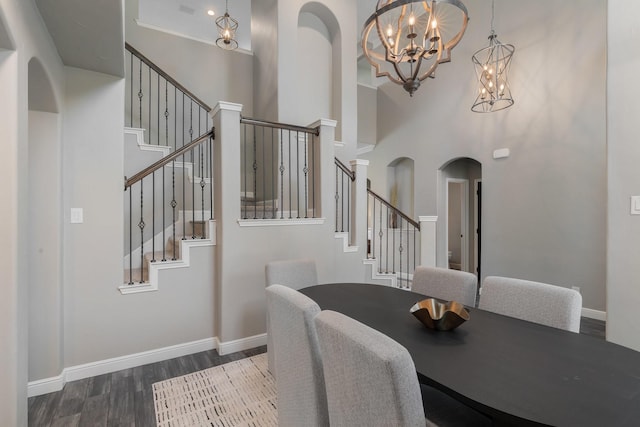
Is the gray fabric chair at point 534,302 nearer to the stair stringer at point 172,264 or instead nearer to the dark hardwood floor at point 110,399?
the dark hardwood floor at point 110,399

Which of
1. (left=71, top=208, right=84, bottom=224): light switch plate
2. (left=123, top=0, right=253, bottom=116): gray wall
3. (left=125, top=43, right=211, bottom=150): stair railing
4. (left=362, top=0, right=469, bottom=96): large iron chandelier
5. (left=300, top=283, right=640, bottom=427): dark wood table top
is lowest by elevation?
(left=300, top=283, right=640, bottom=427): dark wood table top

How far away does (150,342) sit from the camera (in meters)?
2.64

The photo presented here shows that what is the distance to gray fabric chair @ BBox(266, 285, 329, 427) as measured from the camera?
1.22 metres

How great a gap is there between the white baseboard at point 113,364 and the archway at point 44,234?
65mm

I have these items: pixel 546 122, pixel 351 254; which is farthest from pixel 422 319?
pixel 546 122

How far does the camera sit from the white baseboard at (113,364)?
2201 mm

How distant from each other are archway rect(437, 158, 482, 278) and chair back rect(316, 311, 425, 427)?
493cm

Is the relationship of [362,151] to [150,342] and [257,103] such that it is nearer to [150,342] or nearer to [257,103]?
[257,103]

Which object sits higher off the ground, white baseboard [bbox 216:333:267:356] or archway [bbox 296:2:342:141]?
archway [bbox 296:2:342:141]

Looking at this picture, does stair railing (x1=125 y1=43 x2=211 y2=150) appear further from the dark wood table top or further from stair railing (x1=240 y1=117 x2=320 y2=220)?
the dark wood table top

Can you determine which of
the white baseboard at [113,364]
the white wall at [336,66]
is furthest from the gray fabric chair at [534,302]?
the white wall at [336,66]

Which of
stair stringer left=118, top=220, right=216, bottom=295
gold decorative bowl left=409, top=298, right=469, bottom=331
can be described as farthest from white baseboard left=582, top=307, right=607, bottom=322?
stair stringer left=118, top=220, right=216, bottom=295

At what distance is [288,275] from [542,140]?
4.06 meters

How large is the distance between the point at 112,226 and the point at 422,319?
241 centimetres
